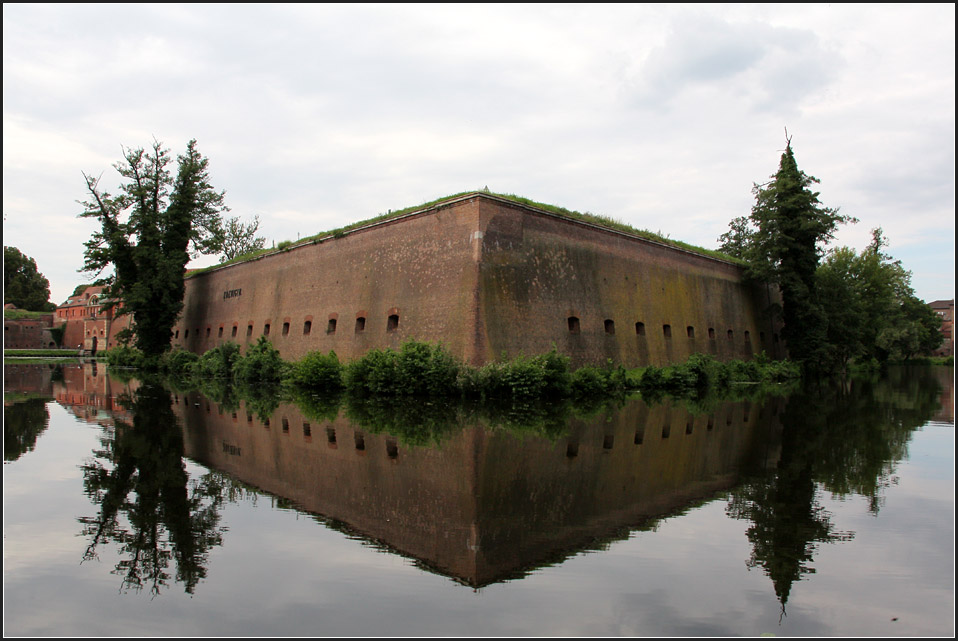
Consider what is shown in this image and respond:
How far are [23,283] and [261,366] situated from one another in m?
63.5

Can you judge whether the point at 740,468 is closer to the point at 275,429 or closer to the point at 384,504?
the point at 384,504

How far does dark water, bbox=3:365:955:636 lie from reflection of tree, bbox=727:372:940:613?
Result: 4 centimetres

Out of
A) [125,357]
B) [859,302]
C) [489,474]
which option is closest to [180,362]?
[125,357]

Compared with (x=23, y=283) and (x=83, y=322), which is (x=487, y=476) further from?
(x=23, y=283)

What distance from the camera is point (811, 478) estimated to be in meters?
7.19

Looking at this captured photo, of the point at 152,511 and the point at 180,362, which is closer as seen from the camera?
the point at 152,511

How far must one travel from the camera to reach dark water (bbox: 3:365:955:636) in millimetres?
3541

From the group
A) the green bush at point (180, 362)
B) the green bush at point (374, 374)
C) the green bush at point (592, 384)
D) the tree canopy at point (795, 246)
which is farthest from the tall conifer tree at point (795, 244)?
the green bush at point (180, 362)

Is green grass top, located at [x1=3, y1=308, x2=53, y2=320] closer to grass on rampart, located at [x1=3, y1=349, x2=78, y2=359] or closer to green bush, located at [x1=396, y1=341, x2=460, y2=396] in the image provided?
grass on rampart, located at [x1=3, y1=349, x2=78, y2=359]

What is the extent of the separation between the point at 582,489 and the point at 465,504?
4.49ft

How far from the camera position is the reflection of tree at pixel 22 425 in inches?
338

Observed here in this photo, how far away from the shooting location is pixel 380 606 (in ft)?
11.9

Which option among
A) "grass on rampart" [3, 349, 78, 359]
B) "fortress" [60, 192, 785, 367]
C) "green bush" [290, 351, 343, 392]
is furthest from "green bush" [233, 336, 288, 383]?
"grass on rampart" [3, 349, 78, 359]

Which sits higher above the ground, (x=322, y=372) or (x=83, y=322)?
(x=83, y=322)
